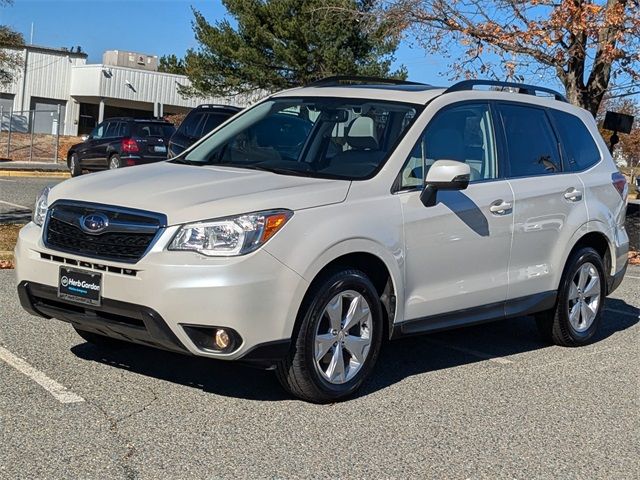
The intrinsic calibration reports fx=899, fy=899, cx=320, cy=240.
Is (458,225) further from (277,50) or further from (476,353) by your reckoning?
(277,50)

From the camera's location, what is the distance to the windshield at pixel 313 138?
18.6ft

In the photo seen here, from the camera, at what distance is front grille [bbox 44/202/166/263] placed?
15.6 feet

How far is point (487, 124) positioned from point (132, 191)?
2675mm

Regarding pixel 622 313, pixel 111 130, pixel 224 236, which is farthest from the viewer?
pixel 111 130

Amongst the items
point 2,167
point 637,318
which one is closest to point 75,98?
point 2,167

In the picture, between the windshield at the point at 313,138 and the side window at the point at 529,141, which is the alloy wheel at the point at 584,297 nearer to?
the side window at the point at 529,141

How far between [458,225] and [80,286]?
7.91 feet

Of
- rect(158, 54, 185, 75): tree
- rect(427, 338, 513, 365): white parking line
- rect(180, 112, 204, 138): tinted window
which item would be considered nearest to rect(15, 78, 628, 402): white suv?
rect(427, 338, 513, 365): white parking line

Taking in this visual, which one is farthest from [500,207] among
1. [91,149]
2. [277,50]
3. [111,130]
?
[277,50]

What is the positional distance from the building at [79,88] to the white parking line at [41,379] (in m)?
46.4

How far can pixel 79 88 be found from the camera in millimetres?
53656

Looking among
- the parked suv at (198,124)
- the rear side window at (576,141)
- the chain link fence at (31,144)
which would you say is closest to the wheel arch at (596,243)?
the rear side window at (576,141)

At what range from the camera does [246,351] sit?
4.73 meters

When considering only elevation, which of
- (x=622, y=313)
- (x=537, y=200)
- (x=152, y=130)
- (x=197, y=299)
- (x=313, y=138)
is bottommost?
(x=622, y=313)
